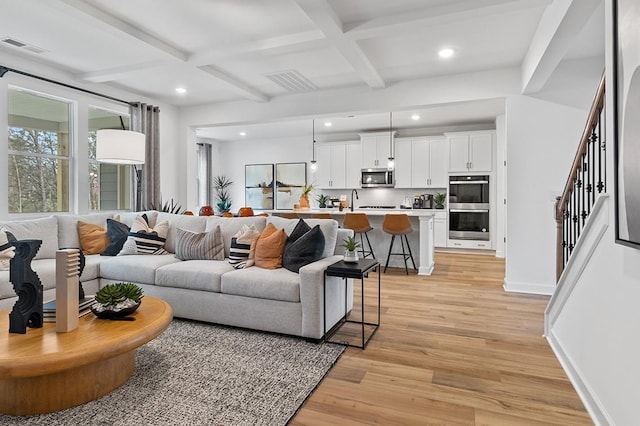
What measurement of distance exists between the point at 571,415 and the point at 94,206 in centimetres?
559

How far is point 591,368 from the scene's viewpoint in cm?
200

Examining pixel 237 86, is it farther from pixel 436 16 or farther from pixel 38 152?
pixel 436 16

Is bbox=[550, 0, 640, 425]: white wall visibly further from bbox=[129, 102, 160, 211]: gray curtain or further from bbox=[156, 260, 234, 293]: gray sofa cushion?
bbox=[129, 102, 160, 211]: gray curtain

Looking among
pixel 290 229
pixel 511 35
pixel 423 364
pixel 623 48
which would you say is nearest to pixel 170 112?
pixel 290 229

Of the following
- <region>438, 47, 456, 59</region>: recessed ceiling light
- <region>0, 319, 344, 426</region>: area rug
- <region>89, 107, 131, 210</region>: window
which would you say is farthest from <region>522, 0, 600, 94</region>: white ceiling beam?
<region>89, 107, 131, 210</region>: window

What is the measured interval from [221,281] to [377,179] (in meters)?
5.62

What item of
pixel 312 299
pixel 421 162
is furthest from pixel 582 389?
pixel 421 162

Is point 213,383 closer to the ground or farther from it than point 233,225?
closer to the ground

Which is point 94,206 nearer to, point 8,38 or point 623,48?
point 8,38

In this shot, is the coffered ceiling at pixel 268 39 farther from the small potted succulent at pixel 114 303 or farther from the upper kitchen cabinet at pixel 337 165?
the upper kitchen cabinet at pixel 337 165

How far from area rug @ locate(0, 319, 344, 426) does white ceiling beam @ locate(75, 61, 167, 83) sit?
2.99 meters

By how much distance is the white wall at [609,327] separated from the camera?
5.14 ft

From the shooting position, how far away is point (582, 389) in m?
2.07

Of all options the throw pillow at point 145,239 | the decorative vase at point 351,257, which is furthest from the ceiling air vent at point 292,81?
the decorative vase at point 351,257
